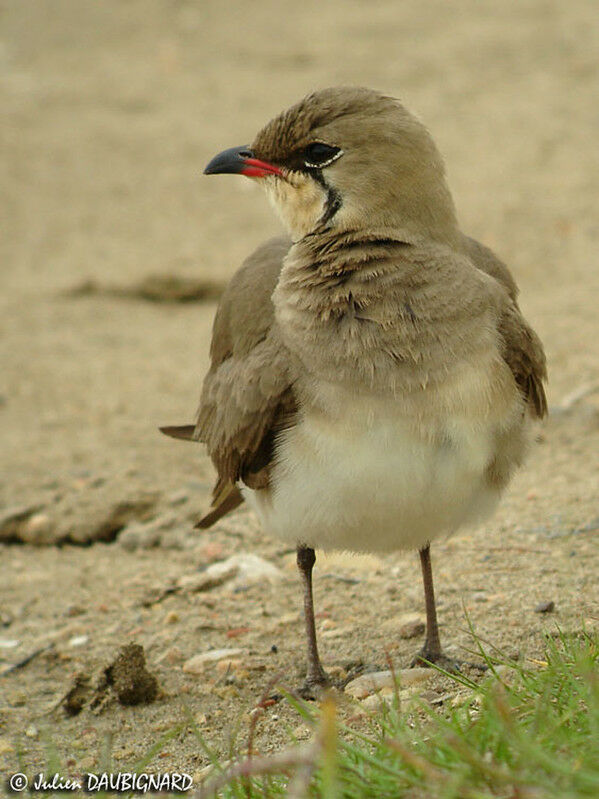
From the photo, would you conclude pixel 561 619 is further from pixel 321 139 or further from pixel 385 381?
pixel 321 139

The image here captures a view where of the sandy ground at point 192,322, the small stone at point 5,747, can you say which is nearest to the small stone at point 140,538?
the sandy ground at point 192,322

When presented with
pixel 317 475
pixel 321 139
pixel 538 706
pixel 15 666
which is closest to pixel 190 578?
pixel 15 666

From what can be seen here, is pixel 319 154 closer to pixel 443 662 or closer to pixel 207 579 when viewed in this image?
pixel 443 662

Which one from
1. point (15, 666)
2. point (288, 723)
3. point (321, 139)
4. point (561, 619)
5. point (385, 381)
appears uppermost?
point (321, 139)

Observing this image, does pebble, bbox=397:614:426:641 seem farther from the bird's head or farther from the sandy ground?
the bird's head

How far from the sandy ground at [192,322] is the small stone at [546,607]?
0.05 m

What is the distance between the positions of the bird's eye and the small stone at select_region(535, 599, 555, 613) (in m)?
1.71

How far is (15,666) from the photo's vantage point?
5062 mm

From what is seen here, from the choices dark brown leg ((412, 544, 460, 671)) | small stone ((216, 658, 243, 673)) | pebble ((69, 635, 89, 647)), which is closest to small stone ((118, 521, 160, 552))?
pebble ((69, 635, 89, 647))

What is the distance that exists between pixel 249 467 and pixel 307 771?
1.73 meters

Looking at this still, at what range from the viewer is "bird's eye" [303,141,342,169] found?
4.37m

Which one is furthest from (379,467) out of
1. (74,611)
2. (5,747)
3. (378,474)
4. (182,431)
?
(74,611)

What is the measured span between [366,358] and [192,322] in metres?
4.97

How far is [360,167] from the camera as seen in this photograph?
434 cm
